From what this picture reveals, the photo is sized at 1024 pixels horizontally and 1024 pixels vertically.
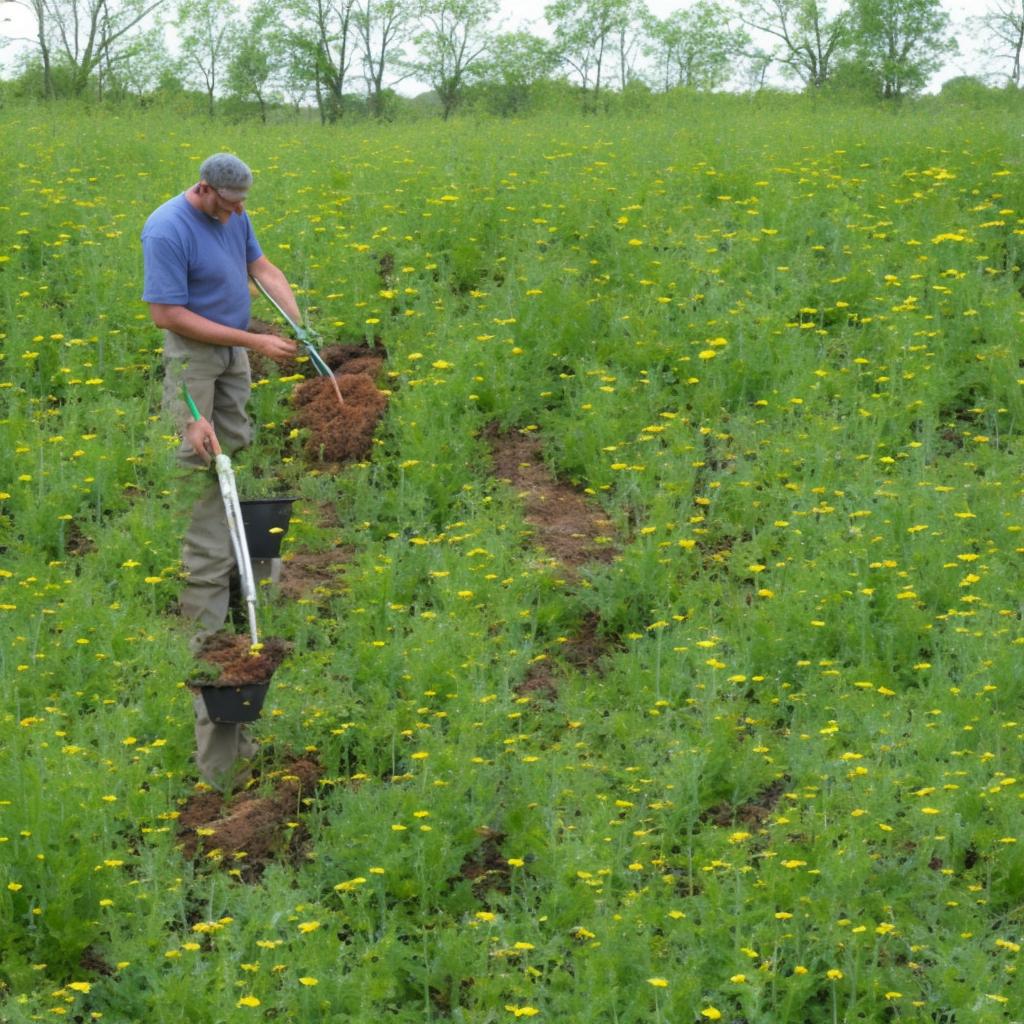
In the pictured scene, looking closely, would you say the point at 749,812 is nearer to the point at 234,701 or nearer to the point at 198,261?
the point at 234,701

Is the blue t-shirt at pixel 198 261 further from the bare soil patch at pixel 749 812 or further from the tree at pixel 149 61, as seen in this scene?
the tree at pixel 149 61

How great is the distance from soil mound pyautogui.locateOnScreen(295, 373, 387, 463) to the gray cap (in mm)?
2367

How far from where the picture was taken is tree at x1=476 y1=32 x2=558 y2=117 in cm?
Answer: 6203

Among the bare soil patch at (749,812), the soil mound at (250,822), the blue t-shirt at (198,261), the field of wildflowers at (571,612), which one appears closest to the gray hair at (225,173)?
the blue t-shirt at (198,261)

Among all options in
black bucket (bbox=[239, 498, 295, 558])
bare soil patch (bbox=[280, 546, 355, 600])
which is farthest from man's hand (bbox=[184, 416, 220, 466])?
bare soil patch (bbox=[280, 546, 355, 600])

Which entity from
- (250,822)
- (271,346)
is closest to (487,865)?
(250,822)

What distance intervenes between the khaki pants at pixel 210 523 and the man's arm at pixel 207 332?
6.8 inches

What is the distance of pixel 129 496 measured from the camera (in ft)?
26.2

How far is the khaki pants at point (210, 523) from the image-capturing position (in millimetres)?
5555

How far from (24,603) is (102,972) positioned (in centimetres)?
249

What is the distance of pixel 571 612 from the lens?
269 inches

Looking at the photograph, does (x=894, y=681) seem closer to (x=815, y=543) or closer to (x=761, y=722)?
(x=761, y=722)

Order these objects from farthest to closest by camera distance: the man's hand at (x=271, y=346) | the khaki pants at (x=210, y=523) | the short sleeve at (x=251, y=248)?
the short sleeve at (x=251, y=248), the man's hand at (x=271, y=346), the khaki pants at (x=210, y=523)

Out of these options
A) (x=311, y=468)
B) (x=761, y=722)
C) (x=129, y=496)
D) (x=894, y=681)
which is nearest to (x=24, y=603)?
(x=129, y=496)
